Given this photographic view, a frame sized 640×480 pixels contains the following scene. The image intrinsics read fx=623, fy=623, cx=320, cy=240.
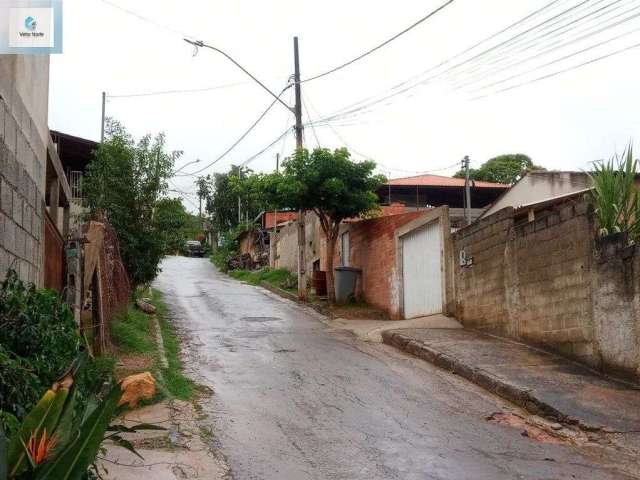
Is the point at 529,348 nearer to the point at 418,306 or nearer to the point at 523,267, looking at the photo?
the point at 523,267

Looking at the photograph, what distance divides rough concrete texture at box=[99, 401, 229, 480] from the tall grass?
6.31m

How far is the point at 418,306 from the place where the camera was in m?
15.5

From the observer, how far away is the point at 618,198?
9.03 m

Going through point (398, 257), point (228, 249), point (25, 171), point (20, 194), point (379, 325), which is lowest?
point (379, 325)

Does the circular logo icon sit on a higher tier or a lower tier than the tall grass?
higher

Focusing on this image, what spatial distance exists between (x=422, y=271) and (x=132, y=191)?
7.13 m

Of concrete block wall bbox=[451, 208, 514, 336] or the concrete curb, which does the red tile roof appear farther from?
the concrete curb

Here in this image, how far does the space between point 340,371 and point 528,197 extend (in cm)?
1603

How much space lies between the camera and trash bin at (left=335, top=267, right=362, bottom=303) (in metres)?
19.0

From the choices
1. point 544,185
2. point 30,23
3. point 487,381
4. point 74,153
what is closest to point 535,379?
point 487,381

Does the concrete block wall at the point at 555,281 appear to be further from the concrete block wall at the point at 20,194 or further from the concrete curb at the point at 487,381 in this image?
the concrete block wall at the point at 20,194

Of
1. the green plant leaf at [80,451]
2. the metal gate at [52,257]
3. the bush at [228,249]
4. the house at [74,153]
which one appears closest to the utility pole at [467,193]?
the house at [74,153]

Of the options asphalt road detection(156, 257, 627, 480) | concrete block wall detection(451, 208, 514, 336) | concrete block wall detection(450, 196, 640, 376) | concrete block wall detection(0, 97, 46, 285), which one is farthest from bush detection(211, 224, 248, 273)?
concrete block wall detection(0, 97, 46, 285)

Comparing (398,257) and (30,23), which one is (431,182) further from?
(30,23)
